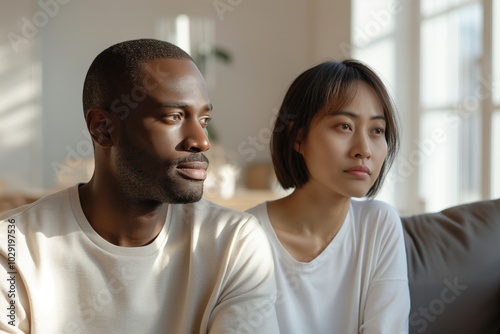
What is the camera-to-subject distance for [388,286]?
1600mm

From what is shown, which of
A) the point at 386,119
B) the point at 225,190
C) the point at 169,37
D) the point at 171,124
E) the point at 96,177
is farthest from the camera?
the point at 169,37

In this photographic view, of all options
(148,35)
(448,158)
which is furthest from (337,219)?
(148,35)

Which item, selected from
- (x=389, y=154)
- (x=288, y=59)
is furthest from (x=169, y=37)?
(x=389, y=154)

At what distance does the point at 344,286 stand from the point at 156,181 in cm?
58

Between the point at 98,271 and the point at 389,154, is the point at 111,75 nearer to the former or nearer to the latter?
the point at 98,271

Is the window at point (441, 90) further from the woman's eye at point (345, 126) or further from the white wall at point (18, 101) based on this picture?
the white wall at point (18, 101)

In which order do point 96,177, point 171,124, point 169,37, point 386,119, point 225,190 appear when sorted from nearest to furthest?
point 171,124 < point 96,177 < point 386,119 < point 225,190 < point 169,37

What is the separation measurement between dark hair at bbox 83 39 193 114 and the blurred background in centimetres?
219

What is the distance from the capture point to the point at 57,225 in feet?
4.48

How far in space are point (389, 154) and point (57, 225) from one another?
0.86m

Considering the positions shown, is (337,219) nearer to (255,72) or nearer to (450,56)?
(450,56)

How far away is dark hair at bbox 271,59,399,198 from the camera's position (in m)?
1.64

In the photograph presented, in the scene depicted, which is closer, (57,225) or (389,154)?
(57,225)

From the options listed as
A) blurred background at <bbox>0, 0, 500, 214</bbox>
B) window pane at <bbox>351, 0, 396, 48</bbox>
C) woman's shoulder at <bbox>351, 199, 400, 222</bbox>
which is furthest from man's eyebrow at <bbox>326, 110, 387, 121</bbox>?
window pane at <bbox>351, 0, 396, 48</bbox>
